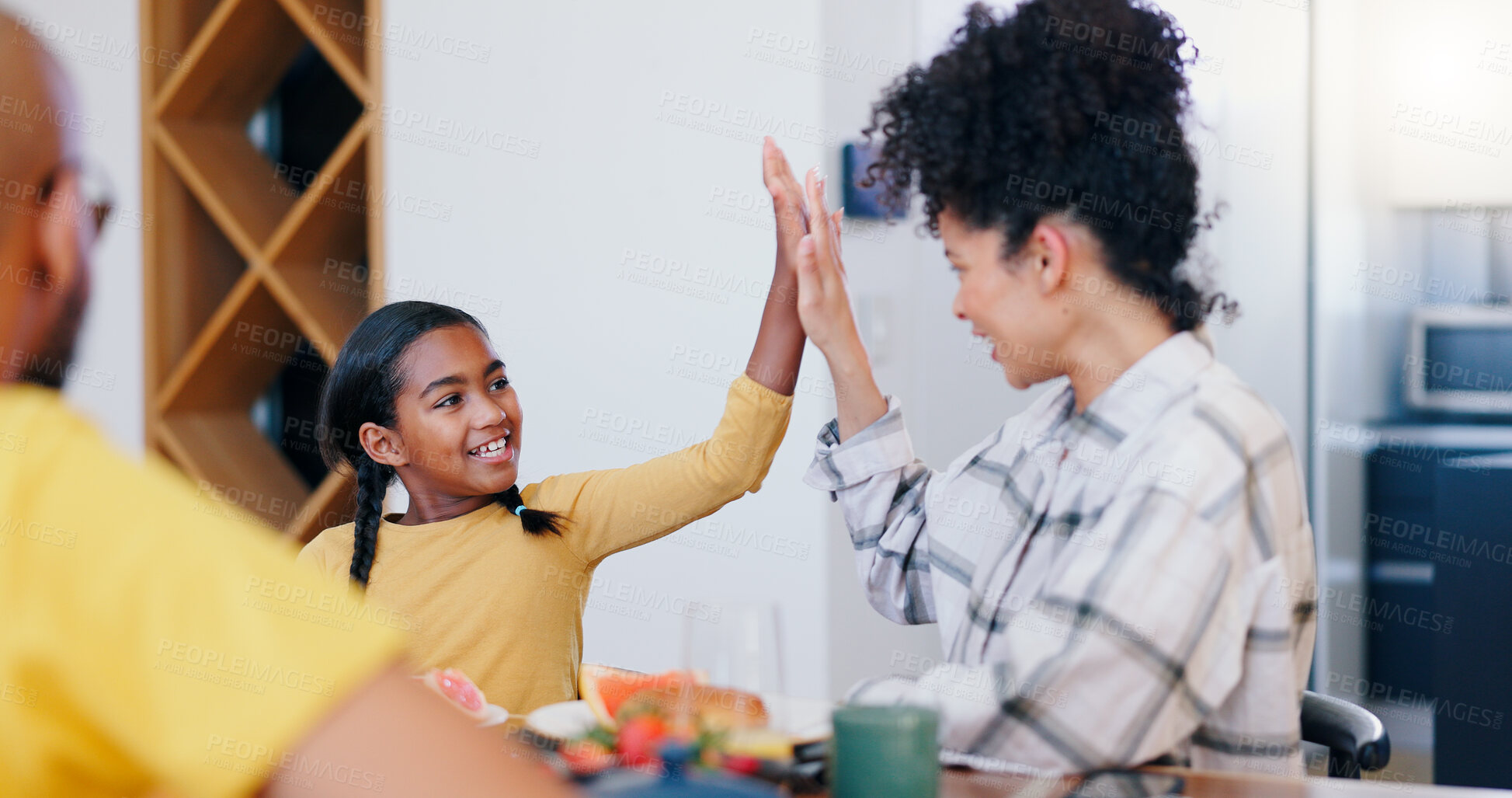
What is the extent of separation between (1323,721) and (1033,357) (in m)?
0.45

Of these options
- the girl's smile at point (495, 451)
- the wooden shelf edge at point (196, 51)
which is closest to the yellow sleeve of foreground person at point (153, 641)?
the girl's smile at point (495, 451)

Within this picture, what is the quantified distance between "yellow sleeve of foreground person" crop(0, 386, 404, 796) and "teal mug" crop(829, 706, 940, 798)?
540 mm

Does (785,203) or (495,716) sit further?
(785,203)

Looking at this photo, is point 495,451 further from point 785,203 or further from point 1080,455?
point 1080,455

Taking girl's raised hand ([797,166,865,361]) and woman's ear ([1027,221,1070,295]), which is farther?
girl's raised hand ([797,166,865,361])

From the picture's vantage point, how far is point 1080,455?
3.74 ft

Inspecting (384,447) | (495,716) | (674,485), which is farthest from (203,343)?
(495,716)

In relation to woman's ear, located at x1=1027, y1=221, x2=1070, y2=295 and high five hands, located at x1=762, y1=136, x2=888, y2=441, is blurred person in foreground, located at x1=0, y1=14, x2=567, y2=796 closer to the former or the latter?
woman's ear, located at x1=1027, y1=221, x2=1070, y2=295

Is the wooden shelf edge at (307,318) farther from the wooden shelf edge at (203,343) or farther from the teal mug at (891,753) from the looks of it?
the teal mug at (891,753)

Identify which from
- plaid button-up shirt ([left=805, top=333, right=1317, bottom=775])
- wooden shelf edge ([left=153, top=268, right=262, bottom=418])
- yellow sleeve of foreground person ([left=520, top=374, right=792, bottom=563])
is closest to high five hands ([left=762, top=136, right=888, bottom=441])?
yellow sleeve of foreground person ([left=520, top=374, right=792, bottom=563])

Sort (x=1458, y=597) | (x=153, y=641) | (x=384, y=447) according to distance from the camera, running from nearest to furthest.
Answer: (x=153, y=641) < (x=384, y=447) < (x=1458, y=597)

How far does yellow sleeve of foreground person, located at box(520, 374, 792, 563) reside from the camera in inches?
58.9

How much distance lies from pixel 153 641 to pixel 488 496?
138 centimetres

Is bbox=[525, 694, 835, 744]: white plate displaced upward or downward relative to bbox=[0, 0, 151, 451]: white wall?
downward
